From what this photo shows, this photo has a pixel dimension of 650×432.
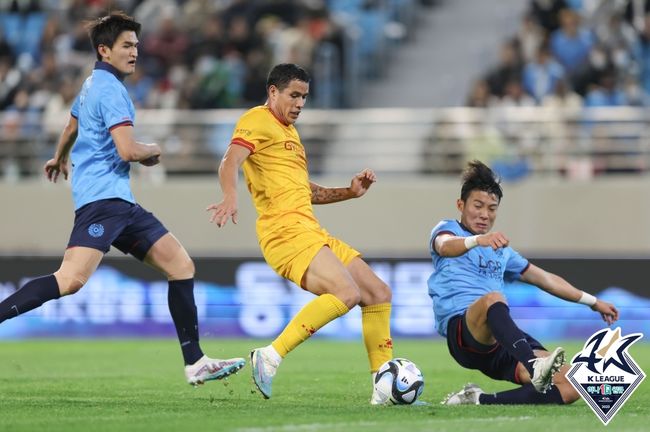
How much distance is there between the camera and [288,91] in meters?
8.79

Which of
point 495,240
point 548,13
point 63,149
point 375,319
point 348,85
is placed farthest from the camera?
point 348,85

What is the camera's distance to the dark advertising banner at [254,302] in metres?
16.1

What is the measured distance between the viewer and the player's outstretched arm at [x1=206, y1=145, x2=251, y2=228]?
8.16 metres

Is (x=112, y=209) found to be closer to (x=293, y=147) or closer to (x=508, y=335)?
(x=293, y=147)

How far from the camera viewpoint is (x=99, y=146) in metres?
8.91

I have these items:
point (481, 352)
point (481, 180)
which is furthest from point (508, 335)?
point (481, 180)

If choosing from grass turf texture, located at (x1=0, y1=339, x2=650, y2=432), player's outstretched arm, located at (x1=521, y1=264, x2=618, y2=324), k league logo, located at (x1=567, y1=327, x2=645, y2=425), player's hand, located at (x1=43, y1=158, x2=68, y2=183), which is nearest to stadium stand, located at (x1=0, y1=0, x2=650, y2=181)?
grass turf texture, located at (x1=0, y1=339, x2=650, y2=432)

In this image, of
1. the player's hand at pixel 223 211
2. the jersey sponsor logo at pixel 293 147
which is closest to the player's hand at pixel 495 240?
the player's hand at pixel 223 211

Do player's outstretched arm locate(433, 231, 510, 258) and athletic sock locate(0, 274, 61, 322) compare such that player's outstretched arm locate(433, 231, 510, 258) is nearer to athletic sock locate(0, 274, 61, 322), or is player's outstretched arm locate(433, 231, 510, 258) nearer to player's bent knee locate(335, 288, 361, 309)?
player's bent knee locate(335, 288, 361, 309)

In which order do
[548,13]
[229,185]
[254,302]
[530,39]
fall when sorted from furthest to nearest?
[548,13] → [530,39] → [254,302] → [229,185]

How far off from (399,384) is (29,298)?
2278 mm

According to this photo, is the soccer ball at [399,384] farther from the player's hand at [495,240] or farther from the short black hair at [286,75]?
the short black hair at [286,75]

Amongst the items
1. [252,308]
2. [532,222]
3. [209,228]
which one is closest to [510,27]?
[532,222]

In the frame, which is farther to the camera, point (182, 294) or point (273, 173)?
point (182, 294)
